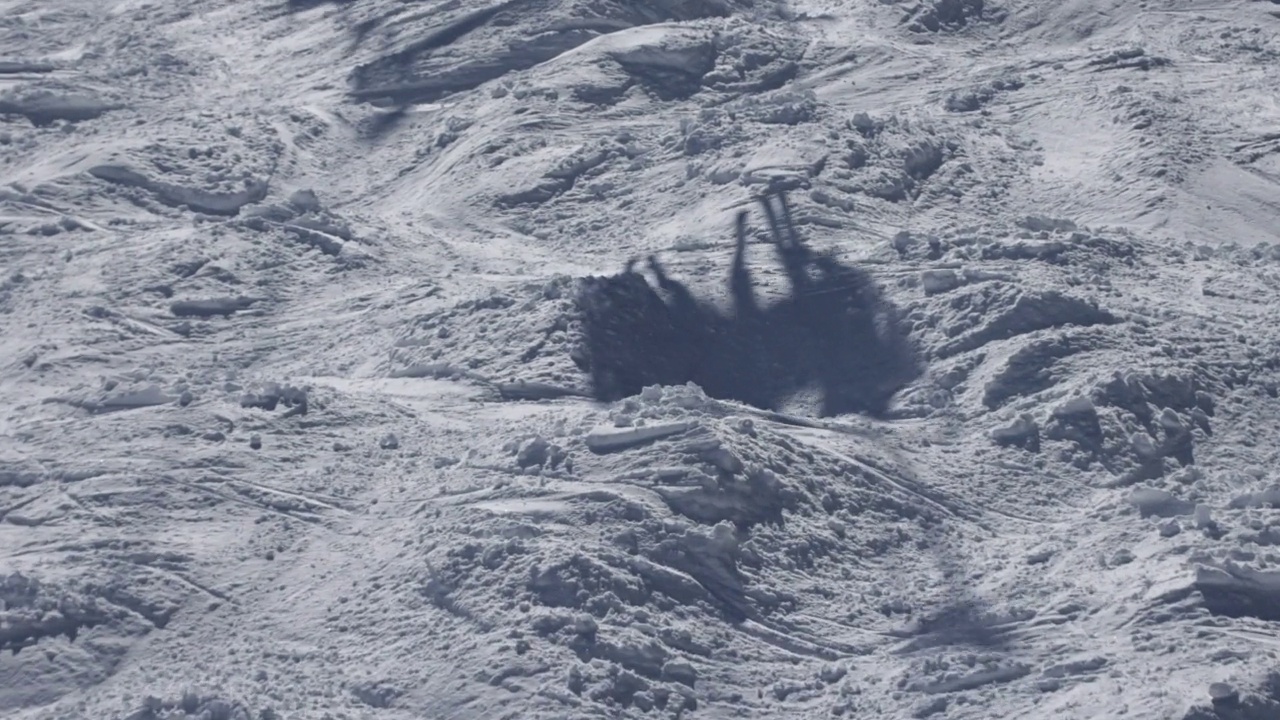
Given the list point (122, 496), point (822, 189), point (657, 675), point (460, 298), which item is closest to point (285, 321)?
point (460, 298)

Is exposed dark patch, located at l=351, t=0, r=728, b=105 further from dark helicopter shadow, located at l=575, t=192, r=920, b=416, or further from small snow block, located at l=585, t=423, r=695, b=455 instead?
small snow block, located at l=585, t=423, r=695, b=455

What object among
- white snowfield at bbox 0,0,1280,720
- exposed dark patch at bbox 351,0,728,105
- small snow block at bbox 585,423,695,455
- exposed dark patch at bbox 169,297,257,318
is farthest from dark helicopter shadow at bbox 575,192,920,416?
exposed dark patch at bbox 351,0,728,105

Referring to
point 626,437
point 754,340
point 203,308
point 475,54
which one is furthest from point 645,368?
point 475,54

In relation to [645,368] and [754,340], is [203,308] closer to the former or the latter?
[645,368]

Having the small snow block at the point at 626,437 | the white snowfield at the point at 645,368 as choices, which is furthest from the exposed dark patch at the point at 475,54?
Answer: the small snow block at the point at 626,437

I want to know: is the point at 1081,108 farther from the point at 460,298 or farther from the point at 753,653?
the point at 753,653

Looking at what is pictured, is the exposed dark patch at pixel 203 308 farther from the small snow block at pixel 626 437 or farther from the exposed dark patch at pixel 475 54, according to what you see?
the exposed dark patch at pixel 475 54
